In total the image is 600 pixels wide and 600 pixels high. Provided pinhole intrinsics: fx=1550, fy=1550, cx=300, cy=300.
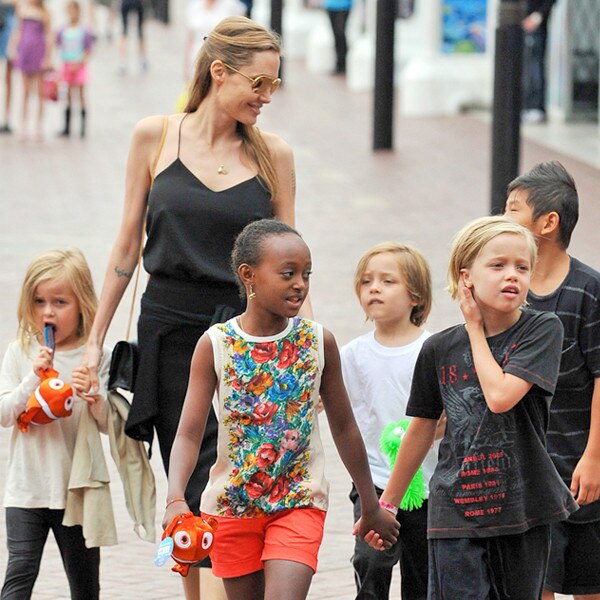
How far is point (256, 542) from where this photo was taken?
153 inches

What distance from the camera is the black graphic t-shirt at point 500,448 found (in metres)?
3.73

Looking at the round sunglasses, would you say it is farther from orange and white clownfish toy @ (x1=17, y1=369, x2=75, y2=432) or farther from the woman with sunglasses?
orange and white clownfish toy @ (x1=17, y1=369, x2=75, y2=432)

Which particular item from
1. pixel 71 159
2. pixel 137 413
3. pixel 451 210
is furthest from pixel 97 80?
pixel 137 413

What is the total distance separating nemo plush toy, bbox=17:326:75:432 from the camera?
4.52m

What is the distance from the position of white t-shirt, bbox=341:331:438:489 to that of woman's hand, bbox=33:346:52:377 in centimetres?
87

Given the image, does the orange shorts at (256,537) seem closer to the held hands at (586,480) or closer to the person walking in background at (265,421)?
the person walking in background at (265,421)

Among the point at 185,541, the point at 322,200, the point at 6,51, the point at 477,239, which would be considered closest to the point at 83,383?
the point at 185,541

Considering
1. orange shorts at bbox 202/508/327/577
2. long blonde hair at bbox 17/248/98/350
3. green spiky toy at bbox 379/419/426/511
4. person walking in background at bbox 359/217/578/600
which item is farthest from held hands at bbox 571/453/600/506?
long blonde hair at bbox 17/248/98/350

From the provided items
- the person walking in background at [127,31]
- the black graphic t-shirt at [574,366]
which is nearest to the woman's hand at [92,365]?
the black graphic t-shirt at [574,366]

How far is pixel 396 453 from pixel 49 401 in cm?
102

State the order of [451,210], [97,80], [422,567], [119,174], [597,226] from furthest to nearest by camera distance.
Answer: [97,80] → [119,174] → [451,210] → [597,226] → [422,567]

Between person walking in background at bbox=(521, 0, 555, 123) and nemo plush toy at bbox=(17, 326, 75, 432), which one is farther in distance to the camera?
person walking in background at bbox=(521, 0, 555, 123)

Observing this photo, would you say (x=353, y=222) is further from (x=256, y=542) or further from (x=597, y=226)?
(x=256, y=542)

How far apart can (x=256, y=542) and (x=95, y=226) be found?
919cm
